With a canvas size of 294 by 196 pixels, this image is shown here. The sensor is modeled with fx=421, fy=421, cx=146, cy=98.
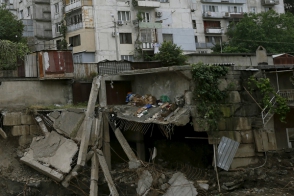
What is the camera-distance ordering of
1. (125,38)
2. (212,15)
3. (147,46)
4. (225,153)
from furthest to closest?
(212,15)
(125,38)
(147,46)
(225,153)

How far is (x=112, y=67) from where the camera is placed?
23.1 metres

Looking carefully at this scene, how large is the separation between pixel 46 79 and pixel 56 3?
1945 cm

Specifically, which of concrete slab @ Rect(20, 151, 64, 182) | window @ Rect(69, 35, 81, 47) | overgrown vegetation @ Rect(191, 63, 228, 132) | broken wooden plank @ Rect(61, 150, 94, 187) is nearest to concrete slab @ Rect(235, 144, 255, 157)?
overgrown vegetation @ Rect(191, 63, 228, 132)

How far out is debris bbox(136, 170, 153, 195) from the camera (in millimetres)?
16373

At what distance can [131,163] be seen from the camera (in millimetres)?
17969

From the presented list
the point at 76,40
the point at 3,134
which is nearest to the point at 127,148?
the point at 3,134

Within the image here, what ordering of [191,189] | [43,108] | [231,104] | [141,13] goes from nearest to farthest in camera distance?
[191,189]
[231,104]
[43,108]
[141,13]

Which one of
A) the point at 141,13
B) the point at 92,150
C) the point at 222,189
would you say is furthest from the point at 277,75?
the point at 141,13

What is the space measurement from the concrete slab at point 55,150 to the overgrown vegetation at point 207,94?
5.55 metres

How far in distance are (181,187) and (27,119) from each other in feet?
25.1

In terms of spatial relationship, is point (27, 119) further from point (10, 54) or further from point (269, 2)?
point (269, 2)

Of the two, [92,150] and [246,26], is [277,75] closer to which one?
[92,150]

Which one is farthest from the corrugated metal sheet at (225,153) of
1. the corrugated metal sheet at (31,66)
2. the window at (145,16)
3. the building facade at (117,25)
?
the window at (145,16)

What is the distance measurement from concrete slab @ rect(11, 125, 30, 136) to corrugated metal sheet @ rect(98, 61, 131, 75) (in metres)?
5.57
